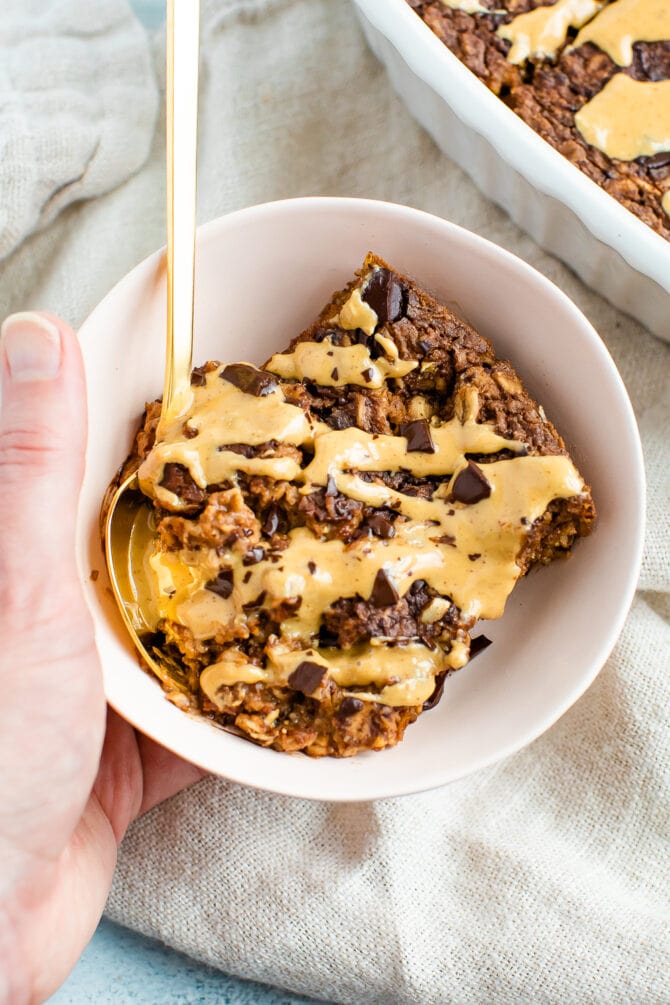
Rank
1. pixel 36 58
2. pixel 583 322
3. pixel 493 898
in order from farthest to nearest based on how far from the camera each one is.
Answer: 1. pixel 36 58
2. pixel 493 898
3. pixel 583 322

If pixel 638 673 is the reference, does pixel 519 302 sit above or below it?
above

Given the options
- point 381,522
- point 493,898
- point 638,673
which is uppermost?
point 381,522

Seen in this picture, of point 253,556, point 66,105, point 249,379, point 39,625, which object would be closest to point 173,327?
point 249,379

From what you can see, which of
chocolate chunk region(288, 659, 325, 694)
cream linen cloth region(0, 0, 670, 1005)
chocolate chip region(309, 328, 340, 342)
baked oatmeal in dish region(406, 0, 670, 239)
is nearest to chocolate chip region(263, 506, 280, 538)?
chocolate chunk region(288, 659, 325, 694)

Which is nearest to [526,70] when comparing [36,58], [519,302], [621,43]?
[621,43]

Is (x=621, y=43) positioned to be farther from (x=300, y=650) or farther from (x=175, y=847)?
(x=175, y=847)

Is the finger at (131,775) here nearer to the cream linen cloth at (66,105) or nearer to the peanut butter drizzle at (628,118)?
the cream linen cloth at (66,105)

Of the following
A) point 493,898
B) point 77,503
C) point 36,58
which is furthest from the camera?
point 36,58

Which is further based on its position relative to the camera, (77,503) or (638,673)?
(638,673)
